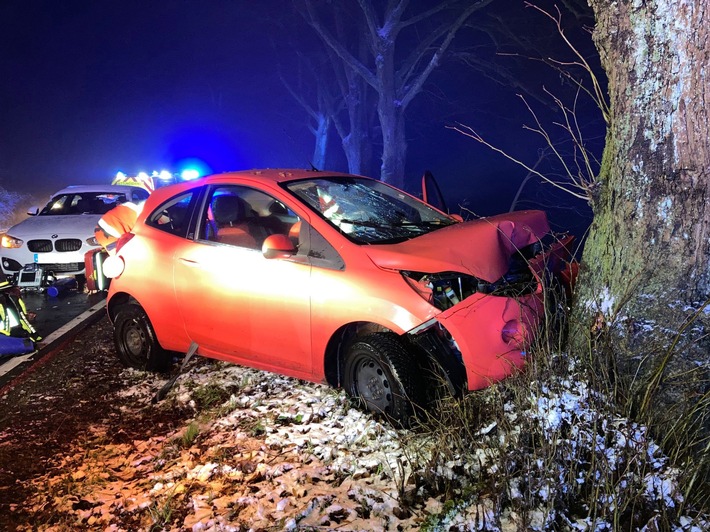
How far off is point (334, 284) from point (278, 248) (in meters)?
0.50

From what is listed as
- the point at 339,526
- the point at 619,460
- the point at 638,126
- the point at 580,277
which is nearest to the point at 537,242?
the point at 580,277

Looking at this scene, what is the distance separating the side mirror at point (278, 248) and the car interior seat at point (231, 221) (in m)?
0.46

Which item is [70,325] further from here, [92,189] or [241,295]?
[92,189]

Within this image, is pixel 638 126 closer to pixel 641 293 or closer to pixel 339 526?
pixel 641 293

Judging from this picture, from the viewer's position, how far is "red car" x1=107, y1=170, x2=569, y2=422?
3.44m

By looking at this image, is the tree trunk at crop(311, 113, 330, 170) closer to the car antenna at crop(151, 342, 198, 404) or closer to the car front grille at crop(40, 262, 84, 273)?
the car front grille at crop(40, 262, 84, 273)

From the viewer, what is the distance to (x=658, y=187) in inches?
122

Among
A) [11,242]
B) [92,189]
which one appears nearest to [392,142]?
[92,189]

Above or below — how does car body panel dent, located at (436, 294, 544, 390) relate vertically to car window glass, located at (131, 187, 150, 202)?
below

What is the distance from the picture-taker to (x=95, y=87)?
186ft

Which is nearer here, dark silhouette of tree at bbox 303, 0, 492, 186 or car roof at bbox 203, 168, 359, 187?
car roof at bbox 203, 168, 359, 187

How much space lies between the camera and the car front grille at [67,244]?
902 centimetres

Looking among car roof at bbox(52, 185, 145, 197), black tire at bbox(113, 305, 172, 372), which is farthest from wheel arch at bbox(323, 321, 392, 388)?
car roof at bbox(52, 185, 145, 197)

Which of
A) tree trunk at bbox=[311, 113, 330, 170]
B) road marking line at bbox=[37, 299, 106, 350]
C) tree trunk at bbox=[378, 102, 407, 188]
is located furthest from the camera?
tree trunk at bbox=[311, 113, 330, 170]
